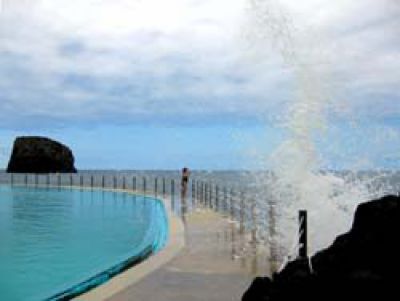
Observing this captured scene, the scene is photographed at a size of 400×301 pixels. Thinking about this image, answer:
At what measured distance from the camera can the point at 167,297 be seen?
7770 mm

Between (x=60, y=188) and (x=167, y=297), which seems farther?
(x=60, y=188)

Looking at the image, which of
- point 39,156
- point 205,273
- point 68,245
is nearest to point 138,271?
point 205,273

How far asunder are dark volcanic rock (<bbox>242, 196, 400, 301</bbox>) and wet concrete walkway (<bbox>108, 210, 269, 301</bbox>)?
8.67 feet

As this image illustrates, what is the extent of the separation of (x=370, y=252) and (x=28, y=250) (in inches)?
431

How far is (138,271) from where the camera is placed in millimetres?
9734

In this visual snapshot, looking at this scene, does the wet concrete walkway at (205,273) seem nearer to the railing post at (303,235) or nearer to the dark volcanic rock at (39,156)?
the railing post at (303,235)

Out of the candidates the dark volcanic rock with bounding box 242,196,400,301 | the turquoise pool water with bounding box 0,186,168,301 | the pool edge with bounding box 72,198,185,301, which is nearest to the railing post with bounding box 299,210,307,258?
the dark volcanic rock with bounding box 242,196,400,301

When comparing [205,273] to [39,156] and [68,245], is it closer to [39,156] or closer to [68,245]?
[68,245]

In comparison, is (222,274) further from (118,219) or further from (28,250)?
(118,219)

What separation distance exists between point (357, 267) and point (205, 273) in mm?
4772

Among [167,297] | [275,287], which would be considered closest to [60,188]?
[167,297]

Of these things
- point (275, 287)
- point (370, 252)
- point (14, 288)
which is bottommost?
point (14, 288)

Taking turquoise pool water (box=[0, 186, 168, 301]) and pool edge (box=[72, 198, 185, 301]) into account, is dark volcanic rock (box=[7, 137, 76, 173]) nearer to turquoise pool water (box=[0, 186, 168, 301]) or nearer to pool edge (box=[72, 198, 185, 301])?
turquoise pool water (box=[0, 186, 168, 301])

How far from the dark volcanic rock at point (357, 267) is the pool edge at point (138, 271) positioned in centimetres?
340
